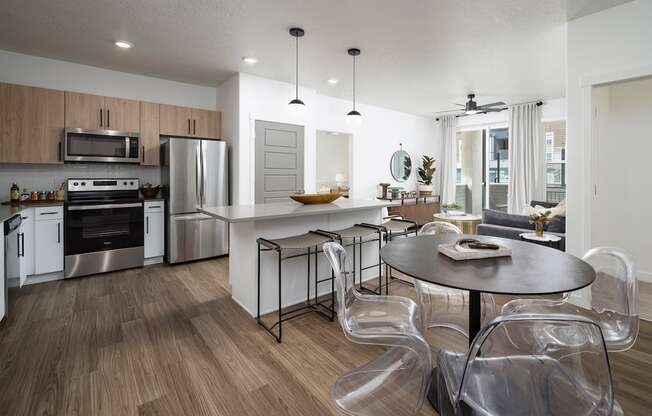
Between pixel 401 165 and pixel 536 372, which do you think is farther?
pixel 401 165

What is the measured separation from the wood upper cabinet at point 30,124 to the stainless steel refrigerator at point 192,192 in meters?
1.15

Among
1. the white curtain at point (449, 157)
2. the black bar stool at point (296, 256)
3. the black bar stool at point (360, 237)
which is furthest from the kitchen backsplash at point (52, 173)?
the white curtain at point (449, 157)

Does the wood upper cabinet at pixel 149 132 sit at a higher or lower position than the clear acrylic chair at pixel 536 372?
higher

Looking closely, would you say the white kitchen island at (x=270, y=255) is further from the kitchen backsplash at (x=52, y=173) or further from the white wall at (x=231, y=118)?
the kitchen backsplash at (x=52, y=173)

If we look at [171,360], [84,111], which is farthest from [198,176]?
[171,360]

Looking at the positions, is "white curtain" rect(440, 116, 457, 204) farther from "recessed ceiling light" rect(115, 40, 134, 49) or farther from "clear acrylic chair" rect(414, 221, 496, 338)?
"recessed ceiling light" rect(115, 40, 134, 49)

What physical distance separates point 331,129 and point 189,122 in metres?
2.53

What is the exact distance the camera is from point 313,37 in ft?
11.2

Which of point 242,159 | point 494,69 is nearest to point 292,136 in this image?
point 242,159

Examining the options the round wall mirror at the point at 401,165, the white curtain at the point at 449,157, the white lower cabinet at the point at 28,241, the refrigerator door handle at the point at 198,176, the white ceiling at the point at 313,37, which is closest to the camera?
the white ceiling at the point at 313,37

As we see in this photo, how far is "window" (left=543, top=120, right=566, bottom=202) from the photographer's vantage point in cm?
627

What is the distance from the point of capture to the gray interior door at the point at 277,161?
15.6 ft

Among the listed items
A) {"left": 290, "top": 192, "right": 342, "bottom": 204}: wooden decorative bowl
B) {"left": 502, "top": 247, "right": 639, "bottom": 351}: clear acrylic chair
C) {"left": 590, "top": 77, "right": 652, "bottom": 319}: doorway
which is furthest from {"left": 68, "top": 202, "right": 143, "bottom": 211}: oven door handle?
{"left": 590, "top": 77, "right": 652, "bottom": 319}: doorway

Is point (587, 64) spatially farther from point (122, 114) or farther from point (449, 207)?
point (122, 114)
